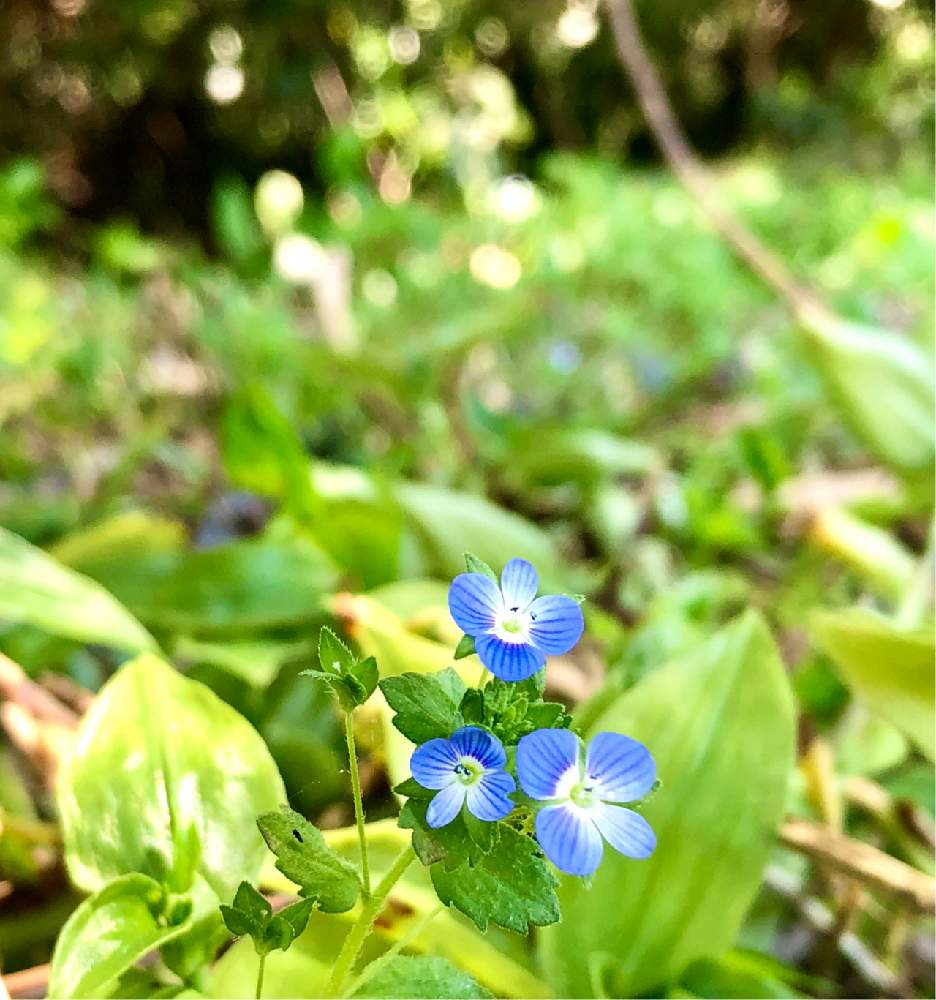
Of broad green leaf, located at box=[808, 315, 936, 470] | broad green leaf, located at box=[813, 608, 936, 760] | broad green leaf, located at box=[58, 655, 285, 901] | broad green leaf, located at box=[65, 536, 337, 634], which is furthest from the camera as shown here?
broad green leaf, located at box=[808, 315, 936, 470]

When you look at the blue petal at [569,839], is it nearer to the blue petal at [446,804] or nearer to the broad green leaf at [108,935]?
the blue petal at [446,804]

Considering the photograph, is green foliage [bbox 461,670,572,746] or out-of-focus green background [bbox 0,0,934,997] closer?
green foliage [bbox 461,670,572,746]

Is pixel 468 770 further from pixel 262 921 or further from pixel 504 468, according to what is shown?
pixel 504 468

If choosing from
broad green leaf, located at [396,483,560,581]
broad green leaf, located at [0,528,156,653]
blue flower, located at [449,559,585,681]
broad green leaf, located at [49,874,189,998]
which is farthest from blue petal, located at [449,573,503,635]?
broad green leaf, located at [396,483,560,581]

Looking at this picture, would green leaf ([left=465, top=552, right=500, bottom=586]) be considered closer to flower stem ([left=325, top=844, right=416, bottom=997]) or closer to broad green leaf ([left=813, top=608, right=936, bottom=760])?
flower stem ([left=325, top=844, right=416, bottom=997])

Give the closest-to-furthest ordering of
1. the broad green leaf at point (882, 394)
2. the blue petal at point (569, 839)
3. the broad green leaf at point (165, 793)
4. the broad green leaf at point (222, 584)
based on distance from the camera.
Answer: the blue petal at point (569, 839) < the broad green leaf at point (165, 793) < the broad green leaf at point (222, 584) < the broad green leaf at point (882, 394)

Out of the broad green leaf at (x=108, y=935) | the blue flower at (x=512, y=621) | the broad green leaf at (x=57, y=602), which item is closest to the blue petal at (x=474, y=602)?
the blue flower at (x=512, y=621)
